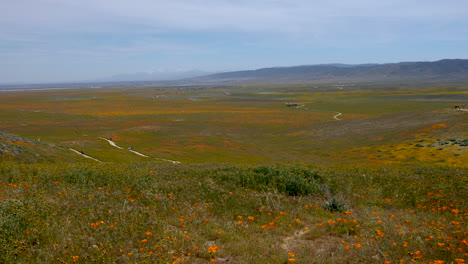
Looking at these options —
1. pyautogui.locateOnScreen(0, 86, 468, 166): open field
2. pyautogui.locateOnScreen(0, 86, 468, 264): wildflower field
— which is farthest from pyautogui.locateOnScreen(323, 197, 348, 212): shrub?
pyautogui.locateOnScreen(0, 86, 468, 166): open field

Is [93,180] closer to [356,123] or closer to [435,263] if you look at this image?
[435,263]

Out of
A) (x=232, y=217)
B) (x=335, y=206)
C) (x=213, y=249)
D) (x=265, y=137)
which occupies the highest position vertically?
(x=213, y=249)

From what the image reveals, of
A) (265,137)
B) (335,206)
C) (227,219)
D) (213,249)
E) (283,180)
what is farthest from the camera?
(265,137)

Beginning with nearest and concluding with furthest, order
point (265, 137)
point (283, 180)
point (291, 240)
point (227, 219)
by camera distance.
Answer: point (291, 240), point (227, 219), point (283, 180), point (265, 137)

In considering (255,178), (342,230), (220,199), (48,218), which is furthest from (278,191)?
(48,218)

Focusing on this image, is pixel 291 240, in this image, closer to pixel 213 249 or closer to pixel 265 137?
pixel 213 249

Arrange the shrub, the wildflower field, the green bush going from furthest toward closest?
1. the green bush
2. the shrub
3. the wildflower field

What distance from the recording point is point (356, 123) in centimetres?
8138

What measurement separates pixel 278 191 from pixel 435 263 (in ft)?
21.0

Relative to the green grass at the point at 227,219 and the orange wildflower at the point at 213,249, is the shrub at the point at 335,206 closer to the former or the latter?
the green grass at the point at 227,219

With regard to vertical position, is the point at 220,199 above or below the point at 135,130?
above

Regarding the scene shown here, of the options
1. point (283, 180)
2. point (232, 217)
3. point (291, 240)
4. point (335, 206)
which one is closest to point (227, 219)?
point (232, 217)

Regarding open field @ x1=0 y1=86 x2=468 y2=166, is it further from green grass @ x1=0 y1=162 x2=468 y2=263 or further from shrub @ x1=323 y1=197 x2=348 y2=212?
shrub @ x1=323 y1=197 x2=348 y2=212

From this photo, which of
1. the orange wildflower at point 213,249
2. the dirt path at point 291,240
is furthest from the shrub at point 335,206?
the orange wildflower at point 213,249
